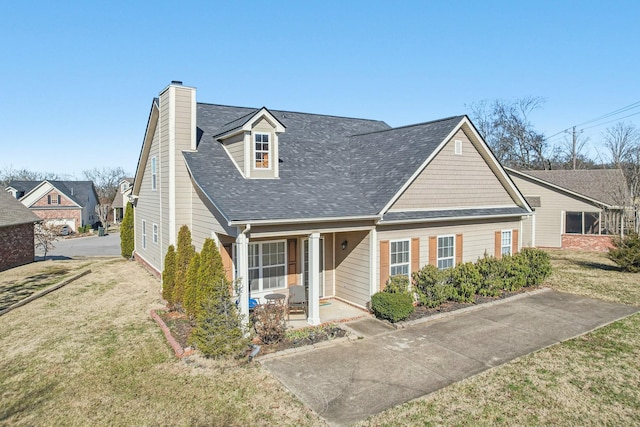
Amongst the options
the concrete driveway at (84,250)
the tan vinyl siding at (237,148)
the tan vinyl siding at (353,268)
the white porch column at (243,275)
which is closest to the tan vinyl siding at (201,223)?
the white porch column at (243,275)

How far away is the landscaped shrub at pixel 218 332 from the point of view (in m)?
9.56

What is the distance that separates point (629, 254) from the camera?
64.1ft

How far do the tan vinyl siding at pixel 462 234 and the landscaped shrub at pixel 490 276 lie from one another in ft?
1.69

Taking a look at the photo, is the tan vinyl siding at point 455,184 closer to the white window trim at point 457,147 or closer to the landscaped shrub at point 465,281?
the white window trim at point 457,147

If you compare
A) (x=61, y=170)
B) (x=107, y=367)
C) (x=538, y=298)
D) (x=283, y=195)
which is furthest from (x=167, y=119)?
(x=61, y=170)

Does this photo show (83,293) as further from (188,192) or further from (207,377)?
(207,377)

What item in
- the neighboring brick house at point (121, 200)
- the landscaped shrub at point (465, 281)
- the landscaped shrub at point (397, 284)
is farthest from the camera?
the neighboring brick house at point (121, 200)

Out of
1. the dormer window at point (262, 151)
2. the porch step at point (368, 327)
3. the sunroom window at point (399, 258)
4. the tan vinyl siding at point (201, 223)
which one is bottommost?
the porch step at point (368, 327)

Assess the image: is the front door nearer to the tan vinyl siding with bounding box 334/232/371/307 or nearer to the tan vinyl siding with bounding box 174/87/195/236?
the tan vinyl siding with bounding box 334/232/371/307

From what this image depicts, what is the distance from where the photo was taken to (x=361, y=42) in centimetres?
1994

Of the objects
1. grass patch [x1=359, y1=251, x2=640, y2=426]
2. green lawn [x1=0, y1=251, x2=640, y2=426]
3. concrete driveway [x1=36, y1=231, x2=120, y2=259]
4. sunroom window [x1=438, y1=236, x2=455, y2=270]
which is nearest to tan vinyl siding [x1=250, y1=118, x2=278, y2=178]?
green lawn [x1=0, y1=251, x2=640, y2=426]

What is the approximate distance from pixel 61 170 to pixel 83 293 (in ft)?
330

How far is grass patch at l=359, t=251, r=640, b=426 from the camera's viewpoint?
23.5ft

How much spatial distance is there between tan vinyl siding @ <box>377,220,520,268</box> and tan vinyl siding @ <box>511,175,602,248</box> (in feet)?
43.9
